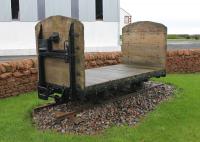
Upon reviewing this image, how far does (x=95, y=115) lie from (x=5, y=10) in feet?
53.7

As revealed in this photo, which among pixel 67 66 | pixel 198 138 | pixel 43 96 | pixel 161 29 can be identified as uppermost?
pixel 161 29

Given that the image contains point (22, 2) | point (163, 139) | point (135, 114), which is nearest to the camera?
point (163, 139)

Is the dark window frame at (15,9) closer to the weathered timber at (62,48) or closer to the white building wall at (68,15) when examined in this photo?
the white building wall at (68,15)

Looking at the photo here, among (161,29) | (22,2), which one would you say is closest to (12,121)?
(161,29)

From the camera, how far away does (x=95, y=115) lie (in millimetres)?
7602

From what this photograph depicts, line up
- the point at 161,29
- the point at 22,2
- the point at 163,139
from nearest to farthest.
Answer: the point at 163,139 < the point at 161,29 < the point at 22,2

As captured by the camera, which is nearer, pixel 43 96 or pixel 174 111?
pixel 43 96

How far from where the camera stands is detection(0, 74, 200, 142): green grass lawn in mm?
6656

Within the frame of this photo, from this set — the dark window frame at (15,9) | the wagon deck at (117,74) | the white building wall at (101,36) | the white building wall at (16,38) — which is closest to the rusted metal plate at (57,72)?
the wagon deck at (117,74)

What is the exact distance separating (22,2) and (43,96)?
16.0 metres

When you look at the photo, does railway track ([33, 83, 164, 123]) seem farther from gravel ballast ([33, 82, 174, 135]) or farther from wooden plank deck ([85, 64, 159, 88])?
wooden plank deck ([85, 64, 159, 88])

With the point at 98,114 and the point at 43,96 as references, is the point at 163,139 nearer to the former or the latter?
the point at 98,114

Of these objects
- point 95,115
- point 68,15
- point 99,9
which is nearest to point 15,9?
point 68,15

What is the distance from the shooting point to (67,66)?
6.99 m
